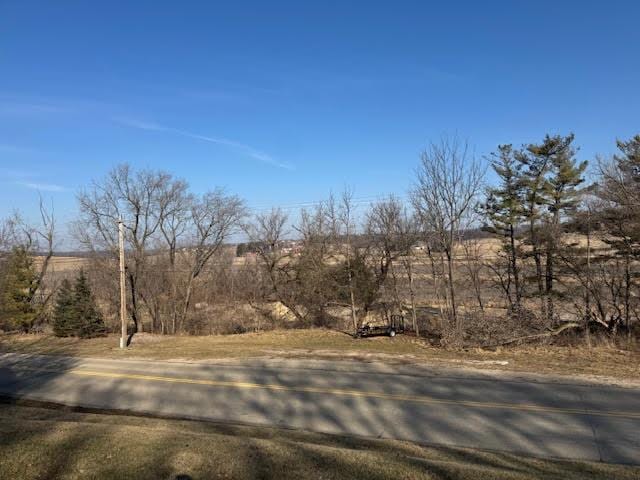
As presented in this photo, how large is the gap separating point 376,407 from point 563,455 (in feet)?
13.7

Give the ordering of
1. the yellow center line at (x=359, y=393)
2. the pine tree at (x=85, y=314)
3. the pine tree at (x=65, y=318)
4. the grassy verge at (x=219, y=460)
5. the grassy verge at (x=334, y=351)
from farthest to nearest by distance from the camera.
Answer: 1. the pine tree at (x=85, y=314)
2. the pine tree at (x=65, y=318)
3. the grassy verge at (x=334, y=351)
4. the yellow center line at (x=359, y=393)
5. the grassy verge at (x=219, y=460)

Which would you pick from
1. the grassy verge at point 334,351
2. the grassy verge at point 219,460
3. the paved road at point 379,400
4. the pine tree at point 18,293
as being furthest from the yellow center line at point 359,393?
the pine tree at point 18,293

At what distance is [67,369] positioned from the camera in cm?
1806

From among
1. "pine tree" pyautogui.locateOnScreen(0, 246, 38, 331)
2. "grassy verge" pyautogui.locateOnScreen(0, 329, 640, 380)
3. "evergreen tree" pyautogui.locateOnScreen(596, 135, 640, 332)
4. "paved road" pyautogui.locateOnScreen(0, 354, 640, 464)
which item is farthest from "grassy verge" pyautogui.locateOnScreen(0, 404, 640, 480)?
"pine tree" pyautogui.locateOnScreen(0, 246, 38, 331)

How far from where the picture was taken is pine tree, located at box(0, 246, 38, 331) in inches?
1185

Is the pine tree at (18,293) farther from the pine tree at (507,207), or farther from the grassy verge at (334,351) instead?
the pine tree at (507,207)

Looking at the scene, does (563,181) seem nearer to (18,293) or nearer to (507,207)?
(507,207)

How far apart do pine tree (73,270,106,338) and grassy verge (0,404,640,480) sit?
72.5ft

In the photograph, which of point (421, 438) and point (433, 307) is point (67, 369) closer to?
point (421, 438)

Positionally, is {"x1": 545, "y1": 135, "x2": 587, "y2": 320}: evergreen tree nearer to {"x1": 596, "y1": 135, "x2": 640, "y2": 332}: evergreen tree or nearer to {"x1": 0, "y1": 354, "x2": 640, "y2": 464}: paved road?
{"x1": 596, "y1": 135, "x2": 640, "y2": 332}: evergreen tree

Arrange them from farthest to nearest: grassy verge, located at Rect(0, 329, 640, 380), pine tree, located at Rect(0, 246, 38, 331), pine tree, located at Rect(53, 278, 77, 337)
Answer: pine tree, located at Rect(0, 246, 38, 331) < pine tree, located at Rect(53, 278, 77, 337) < grassy verge, located at Rect(0, 329, 640, 380)

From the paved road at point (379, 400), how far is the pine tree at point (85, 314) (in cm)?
1091

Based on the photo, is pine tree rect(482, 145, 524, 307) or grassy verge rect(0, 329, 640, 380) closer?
grassy verge rect(0, 329, 640, 380)

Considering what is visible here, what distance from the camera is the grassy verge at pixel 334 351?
14281mm
